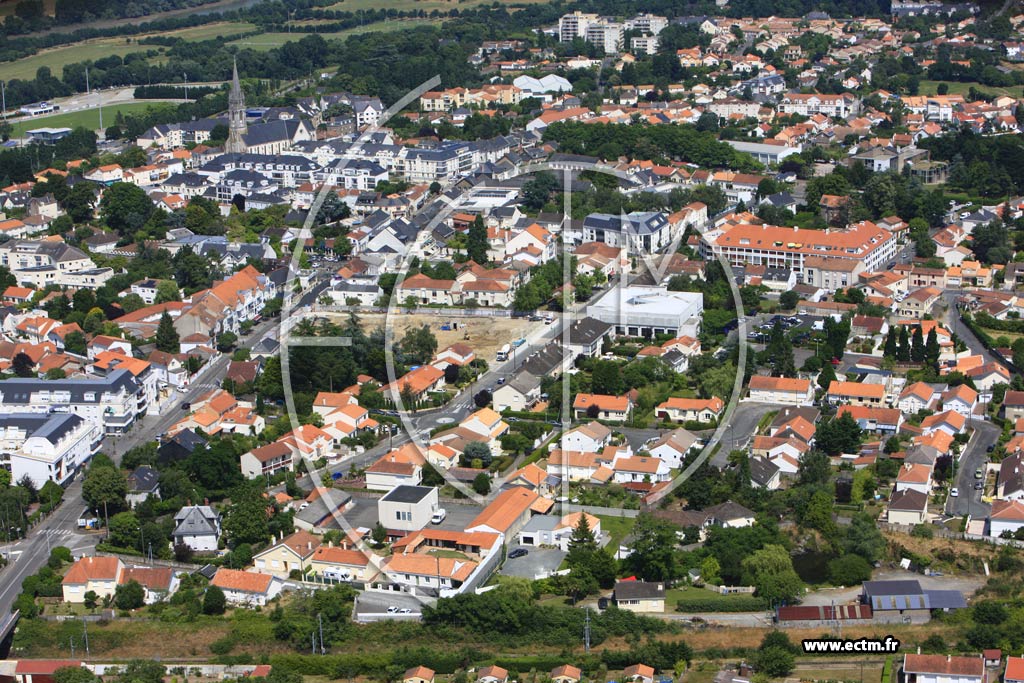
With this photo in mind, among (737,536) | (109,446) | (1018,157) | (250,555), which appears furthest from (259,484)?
(1018,157)

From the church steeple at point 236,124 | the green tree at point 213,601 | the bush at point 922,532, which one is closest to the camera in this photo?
the green tree at point 213,601

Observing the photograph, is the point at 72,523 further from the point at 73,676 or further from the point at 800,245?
the point at 800,245

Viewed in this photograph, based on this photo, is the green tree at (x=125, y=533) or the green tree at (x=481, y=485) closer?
the green tree at (x=125, y=533)

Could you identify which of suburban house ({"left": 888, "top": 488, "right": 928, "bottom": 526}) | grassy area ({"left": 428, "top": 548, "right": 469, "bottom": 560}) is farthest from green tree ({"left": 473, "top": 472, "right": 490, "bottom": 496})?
suburban house ({"left": 888, "top": 488, "right": 928, "bottom": 526})

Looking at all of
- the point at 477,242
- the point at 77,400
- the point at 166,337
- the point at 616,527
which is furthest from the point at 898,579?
the point at 477,242

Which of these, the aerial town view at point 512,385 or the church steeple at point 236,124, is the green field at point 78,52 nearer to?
the aerial town view at point 512,385

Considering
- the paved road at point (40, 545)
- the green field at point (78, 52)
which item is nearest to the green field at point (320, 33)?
the green field at point (78, 52)
